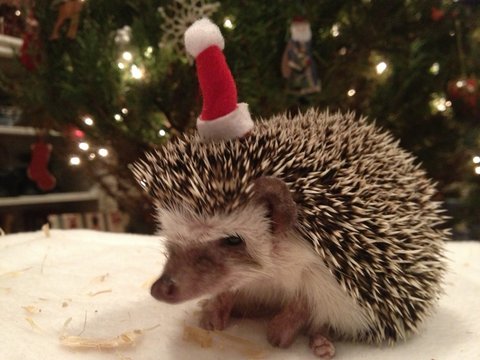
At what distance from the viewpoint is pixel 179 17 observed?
155cm

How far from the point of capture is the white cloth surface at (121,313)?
84 cm

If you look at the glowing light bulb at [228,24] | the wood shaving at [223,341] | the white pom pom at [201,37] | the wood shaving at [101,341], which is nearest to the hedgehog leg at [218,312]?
the wood shaving at [223,341]

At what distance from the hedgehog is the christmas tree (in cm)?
73

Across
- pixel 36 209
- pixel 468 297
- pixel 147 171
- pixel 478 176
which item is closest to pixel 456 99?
pixel 478 176

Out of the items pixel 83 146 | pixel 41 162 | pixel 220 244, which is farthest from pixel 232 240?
pixel 41 162

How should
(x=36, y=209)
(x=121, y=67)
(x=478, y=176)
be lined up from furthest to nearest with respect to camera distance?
(x=36, y=209) < (x=478, y=176) < (x=121, y=67)

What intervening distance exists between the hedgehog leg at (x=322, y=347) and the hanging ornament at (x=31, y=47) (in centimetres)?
145

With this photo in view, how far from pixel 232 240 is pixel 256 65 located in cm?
97

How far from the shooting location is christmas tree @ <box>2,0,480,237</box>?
5.14 ft

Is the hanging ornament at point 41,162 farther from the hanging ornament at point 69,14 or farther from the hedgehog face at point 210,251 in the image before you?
the hedgehog face at point 210,251

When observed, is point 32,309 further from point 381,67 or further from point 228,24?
point 381,67

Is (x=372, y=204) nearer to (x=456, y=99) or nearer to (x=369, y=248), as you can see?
(x=369, y=248)

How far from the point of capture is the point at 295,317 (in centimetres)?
89

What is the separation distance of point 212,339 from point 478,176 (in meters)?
1.55
